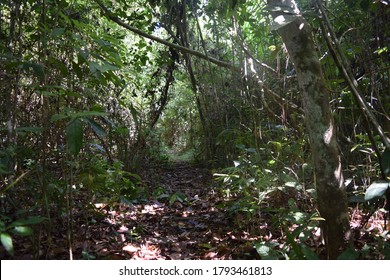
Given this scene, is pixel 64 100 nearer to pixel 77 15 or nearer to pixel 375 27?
pixel 77 15

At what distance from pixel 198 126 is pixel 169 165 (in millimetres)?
877

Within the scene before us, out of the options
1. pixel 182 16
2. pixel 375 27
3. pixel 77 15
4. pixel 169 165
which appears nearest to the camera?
pixel 375 27

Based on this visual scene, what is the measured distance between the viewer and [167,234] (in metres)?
2.73

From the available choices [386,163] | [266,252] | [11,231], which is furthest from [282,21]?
[11,231]

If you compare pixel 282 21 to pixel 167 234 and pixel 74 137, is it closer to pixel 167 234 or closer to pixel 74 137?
pixel 74 137

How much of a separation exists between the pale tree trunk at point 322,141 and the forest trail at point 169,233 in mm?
555

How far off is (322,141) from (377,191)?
378 mm

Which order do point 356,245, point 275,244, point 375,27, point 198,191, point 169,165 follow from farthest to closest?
1. point 169,165
2. point 198,191
3. point 375,27
4. point 356,245
5. point 275,244

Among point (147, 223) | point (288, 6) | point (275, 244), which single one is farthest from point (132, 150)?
point (288, 6)

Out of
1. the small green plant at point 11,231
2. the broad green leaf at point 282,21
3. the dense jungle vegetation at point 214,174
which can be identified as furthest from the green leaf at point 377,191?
the small green plant at point 11,231

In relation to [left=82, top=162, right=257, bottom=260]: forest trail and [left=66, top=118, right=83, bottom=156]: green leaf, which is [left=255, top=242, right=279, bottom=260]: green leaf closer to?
[left=82, top=162, right=257, bottom=260]: forest trail

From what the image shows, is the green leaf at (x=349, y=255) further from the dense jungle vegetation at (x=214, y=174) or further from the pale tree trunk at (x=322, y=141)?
the pale tree trunk at (x=322, y=141)
